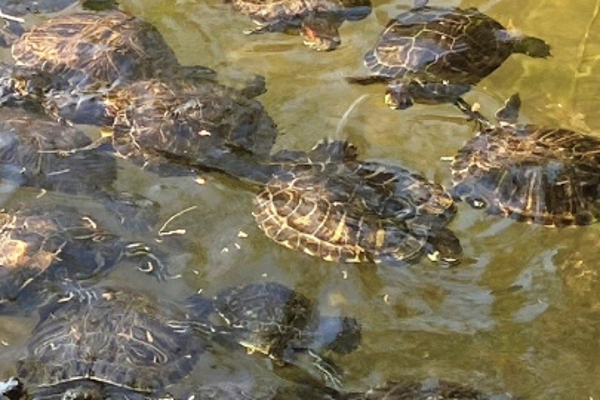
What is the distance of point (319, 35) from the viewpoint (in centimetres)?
814

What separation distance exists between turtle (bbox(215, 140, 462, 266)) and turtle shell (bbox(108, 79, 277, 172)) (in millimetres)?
404

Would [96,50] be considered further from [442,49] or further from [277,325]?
[277,325]

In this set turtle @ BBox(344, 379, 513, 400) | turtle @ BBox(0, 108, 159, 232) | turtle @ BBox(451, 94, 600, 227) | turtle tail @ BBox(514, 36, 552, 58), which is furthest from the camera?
turtle tail @ BBox(514, 36, 552, 58)

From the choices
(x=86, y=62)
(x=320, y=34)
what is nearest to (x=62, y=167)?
(x=86, y=62)

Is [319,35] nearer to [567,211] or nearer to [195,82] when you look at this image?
[195,82]

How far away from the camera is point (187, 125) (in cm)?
693

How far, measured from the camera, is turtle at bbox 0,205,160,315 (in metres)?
5.86

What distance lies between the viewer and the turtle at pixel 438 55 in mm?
7613

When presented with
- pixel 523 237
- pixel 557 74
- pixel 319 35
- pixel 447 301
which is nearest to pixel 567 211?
pixel 523 237

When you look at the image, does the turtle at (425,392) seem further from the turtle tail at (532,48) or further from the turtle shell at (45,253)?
the turtle tail at (532,48)

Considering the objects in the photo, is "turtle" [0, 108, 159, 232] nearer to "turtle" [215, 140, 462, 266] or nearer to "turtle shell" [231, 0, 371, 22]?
"turtle" [215, 140, 462, 266]

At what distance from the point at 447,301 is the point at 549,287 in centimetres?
81

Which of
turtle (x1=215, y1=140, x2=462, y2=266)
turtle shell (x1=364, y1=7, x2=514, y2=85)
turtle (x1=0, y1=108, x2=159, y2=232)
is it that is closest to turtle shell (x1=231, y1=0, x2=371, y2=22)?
turtle shell (x1=364, y1=7, x2=514, y2=85)

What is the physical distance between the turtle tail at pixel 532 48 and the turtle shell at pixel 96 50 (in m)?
3.48
